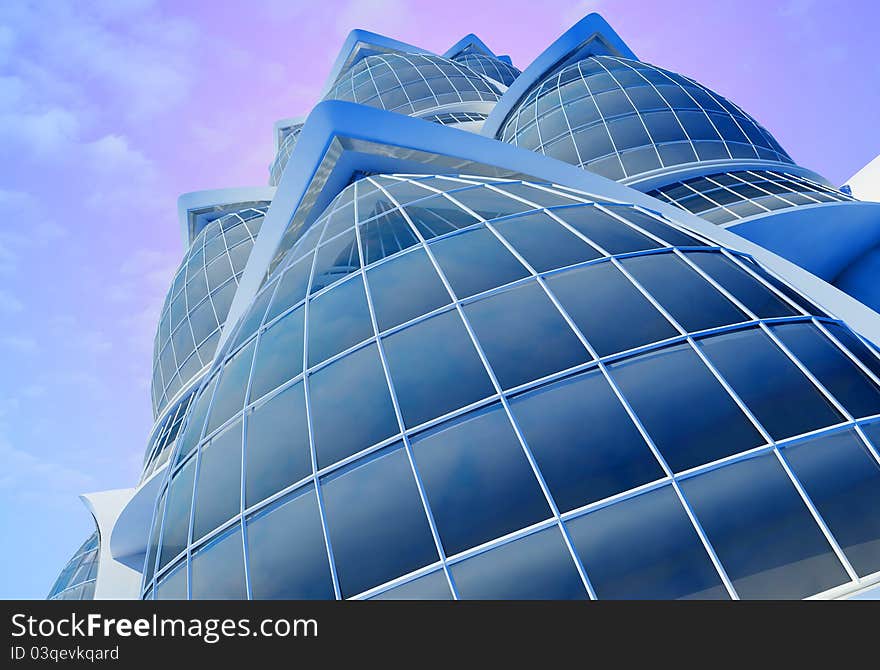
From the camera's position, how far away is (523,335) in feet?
33.9

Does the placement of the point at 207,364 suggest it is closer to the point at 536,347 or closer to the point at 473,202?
the point at 473,202

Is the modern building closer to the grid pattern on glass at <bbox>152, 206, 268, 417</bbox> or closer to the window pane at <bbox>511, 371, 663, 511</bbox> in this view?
the window pane at <bbox>511, 371, 663, 511</bbox>

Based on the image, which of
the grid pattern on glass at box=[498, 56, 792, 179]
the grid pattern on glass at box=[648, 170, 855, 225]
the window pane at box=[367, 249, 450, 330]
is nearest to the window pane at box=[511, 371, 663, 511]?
the window pane at box=[367, 249, 450, 330]

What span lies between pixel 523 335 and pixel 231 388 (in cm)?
740

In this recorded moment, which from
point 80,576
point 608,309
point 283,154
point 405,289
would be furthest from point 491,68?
point 80,576

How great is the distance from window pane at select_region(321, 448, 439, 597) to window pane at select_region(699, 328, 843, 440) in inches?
227

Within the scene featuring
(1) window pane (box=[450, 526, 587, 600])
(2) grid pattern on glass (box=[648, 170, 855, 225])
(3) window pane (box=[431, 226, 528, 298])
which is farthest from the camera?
(2) grid pattern on glass (box=[648, 170, 855, 225])

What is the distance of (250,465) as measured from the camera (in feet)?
35.1

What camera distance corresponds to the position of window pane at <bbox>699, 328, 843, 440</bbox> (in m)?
8.63

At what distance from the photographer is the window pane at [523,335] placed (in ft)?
32.0

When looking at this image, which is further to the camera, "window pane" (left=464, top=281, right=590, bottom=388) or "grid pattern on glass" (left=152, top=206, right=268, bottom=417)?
"grid pattern on glass" (left=152, top=206, right=268, bottom=417)

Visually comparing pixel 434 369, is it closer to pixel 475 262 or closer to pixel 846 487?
pixel 475 262
